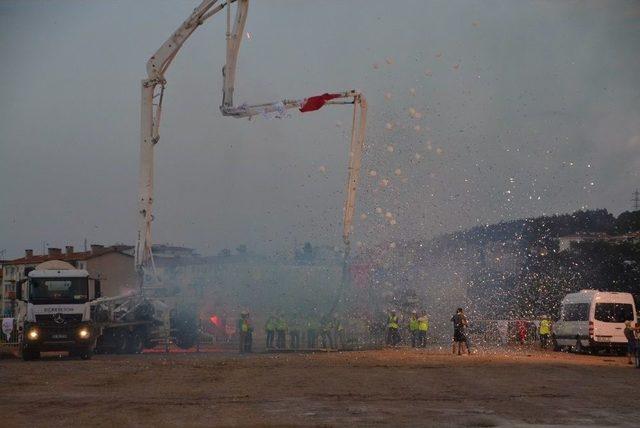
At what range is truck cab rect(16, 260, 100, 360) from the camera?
104ft

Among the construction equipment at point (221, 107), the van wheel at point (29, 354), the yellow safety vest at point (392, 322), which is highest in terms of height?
the construction equipment at point (221, 107)

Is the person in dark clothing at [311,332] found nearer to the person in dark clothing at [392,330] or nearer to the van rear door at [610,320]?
the person in dark clothing at [392,330]

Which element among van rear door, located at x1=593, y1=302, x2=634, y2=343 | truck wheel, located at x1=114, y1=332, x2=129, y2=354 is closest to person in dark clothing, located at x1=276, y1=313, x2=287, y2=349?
truck wheel, located at x1=114, y1=332, x2=129, y2=354

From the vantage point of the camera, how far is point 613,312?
1390 inches

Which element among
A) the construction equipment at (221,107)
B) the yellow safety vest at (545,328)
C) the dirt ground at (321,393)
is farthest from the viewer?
the yellow safety vest at (545,328)

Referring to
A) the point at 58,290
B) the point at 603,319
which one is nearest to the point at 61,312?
the point at 58,290

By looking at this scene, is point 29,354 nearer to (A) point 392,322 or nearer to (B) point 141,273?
(B) point 141,273

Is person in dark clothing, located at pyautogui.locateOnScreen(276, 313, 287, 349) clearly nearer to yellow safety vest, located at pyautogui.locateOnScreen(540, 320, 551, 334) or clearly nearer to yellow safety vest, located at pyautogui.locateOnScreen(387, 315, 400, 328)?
yellow safety vest, located at pyautogui.locateOnScreen(387, 315, 400, 328)

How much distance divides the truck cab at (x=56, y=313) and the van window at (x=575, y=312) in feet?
64.9

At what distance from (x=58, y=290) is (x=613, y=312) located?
21.9 m

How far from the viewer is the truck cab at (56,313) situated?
31609 millimetres

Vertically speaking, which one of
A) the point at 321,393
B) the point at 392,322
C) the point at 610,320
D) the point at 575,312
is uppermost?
the point at 575,312

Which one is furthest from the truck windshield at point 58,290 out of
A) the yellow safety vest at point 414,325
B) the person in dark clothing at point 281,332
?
the yellow safety vest at point 414,325

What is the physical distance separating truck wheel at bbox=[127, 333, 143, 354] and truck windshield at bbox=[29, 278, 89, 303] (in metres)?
5.27
